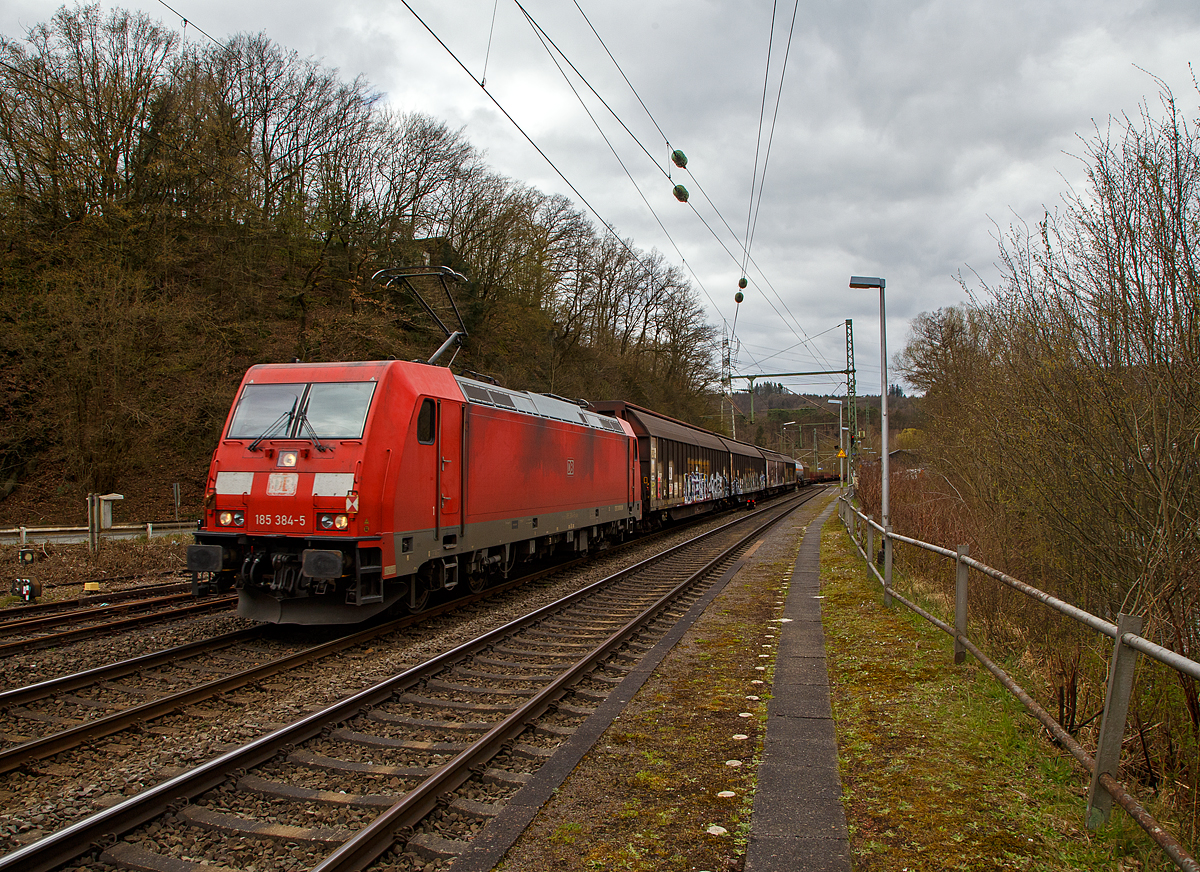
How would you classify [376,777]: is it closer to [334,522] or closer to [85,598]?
[334,522]

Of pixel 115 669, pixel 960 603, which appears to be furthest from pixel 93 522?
pixel 960 603

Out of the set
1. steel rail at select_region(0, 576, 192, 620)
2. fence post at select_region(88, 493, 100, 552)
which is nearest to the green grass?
steel rail at select_region(0, 576, 192, 620)

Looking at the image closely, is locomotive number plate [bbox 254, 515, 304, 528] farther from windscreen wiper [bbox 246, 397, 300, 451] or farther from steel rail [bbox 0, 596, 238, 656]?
steel rail [bbox 0, 596, 238, 656]

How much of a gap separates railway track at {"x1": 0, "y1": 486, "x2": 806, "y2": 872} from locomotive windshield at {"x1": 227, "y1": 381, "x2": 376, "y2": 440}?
9.07 feet

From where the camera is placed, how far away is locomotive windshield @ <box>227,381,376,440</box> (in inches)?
320

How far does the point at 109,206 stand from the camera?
2200 cm

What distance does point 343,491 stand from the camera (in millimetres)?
7746

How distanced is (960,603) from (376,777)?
4581 mm

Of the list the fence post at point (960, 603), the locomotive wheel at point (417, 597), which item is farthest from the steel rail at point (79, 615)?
the fence post at point (960, 603)

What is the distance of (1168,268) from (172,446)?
994 inches

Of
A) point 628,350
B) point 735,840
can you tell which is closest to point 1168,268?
point 735,840

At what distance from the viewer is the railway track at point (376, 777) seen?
139 inches

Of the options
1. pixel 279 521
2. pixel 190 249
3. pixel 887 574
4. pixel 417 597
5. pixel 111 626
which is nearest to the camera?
pixel 279 521

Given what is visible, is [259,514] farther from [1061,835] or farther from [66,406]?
[66,406]
